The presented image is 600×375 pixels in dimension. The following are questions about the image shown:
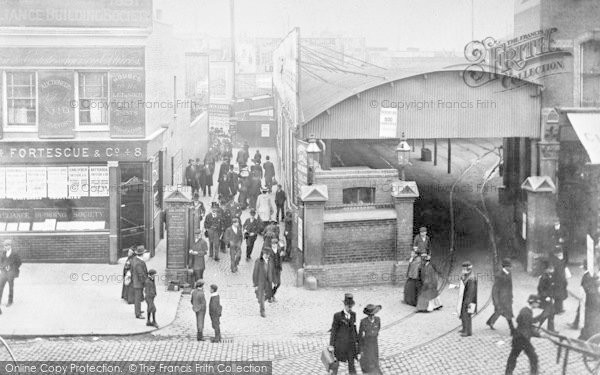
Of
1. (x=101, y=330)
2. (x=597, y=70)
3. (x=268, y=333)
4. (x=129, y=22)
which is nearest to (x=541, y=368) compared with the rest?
(x=268, y=333)

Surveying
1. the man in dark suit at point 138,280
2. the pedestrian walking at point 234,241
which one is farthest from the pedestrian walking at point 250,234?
the man in dark suit at point 138,280

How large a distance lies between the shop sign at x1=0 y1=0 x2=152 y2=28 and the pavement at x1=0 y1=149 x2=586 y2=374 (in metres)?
6.99

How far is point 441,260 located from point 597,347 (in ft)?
33.6

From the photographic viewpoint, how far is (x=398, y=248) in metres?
21.4

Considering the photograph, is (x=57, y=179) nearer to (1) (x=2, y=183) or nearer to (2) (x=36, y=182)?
(2) (x=36, y=182)

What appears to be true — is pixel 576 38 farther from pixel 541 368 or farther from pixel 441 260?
pixel 541 368

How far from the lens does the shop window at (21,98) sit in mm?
22203

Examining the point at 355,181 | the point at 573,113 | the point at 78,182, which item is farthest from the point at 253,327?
the point at 573,113

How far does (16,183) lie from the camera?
2233 centimetres

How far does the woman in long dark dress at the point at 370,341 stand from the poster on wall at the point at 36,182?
41.0 ft

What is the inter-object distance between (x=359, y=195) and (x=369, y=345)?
8441 millimetres

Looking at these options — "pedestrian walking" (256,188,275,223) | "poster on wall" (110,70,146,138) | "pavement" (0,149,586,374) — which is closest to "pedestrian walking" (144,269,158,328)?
"pavement" (0,149,586,374)

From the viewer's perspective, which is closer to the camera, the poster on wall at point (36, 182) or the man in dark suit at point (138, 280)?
the man in dark suit at point (138, 280)

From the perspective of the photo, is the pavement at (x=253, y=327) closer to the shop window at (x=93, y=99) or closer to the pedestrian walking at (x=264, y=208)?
the pedestrian walking at (x=264, y=208)
